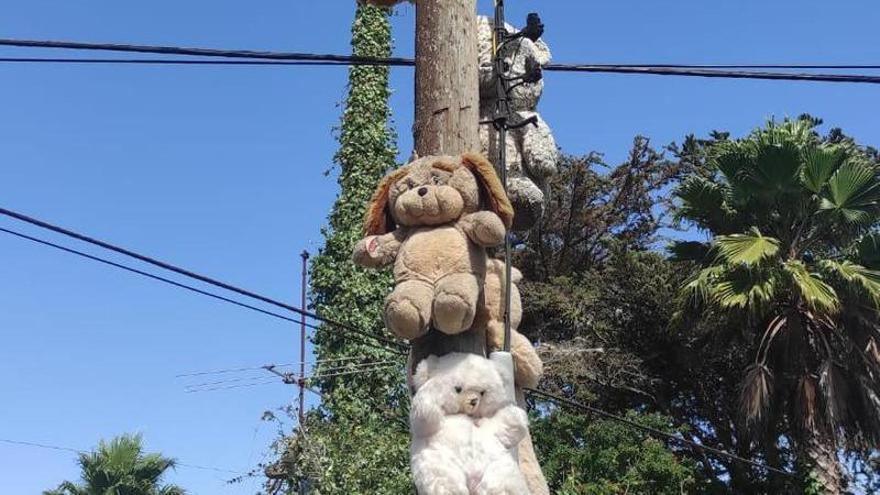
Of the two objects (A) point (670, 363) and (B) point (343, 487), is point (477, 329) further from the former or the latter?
(A) point (670, 363)

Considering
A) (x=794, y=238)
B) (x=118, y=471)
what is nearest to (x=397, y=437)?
(x=794, y=238)

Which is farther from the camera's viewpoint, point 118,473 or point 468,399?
point 118,473

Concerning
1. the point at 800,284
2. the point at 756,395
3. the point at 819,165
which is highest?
the point at 819,165

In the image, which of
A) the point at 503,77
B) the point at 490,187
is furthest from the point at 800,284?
the point at 490,187

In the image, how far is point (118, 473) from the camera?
20531mm

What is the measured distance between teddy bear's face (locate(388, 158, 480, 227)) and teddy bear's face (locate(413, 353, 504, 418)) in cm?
57

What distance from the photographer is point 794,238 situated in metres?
13.5

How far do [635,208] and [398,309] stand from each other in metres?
18.4

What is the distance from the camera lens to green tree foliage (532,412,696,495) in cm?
1334

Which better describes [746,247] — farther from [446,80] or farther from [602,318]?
[446,80]

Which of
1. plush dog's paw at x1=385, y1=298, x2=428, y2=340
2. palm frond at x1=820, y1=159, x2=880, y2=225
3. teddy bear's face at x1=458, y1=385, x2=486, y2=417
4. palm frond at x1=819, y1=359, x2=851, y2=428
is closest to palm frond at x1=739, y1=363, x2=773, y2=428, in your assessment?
palm frond at x1=819, y1=359, x2=851, y2=428

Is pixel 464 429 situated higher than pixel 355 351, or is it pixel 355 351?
pixel 355 351

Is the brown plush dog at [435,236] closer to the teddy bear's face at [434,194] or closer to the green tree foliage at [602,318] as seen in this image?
the teddy bear's face at [434,194]

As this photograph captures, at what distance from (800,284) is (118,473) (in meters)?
13.9
